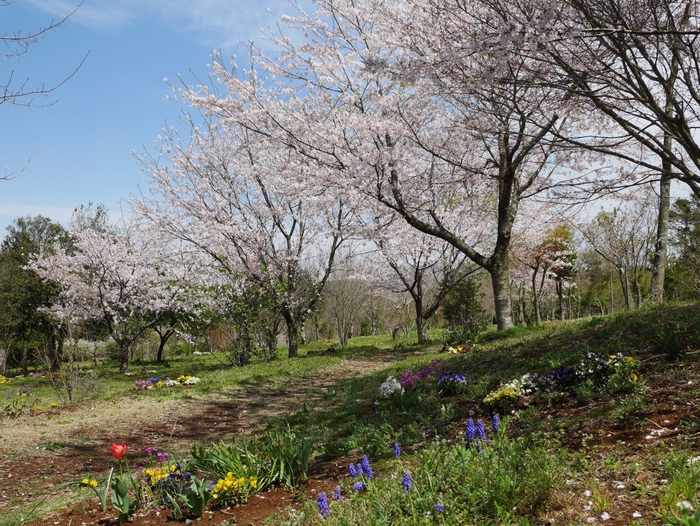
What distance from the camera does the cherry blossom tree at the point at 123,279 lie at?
16.0 meters

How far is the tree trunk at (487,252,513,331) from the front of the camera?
947 cm

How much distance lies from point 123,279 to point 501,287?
13033 millimetres

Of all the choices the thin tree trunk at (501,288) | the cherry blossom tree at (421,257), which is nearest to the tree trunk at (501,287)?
the thin tree trunk at (501,288)

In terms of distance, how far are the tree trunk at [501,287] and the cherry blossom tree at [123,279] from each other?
431 inches

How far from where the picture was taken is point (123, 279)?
16297 mm

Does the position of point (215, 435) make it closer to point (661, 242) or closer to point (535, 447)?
point (535, 447)

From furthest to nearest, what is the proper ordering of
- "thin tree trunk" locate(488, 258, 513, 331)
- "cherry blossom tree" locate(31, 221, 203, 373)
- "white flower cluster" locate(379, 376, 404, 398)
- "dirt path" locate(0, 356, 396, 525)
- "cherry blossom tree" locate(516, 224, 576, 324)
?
"cherry blossom tree" locate(516, 224, 576, 324) → "cherry blossom tree" locate(31, 221, 203, 373) → "thin tree trunk" locate(488, 258, 513, 331) → "white flower cluster" locate(379, 376, 404, 398) → "dirt path" locate(0, 356, 396, 525)

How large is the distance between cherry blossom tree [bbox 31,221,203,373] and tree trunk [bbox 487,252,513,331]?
1095 cm

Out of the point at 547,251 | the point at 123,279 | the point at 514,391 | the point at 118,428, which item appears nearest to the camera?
the point at 514,391

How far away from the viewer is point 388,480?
119 inches

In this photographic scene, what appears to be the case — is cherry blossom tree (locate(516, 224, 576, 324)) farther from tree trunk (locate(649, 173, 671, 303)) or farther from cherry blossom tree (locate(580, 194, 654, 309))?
tree trunk (locate(649, 173, 671, 303))

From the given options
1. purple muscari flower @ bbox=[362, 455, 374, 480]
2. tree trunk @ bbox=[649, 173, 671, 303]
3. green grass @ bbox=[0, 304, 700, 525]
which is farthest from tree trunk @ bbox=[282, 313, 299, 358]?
purple muscari flower @ bbox=[362, 455, 374, 480]

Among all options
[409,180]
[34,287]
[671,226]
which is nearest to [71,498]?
[409,180]

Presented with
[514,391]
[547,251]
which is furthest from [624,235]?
[514,391]
